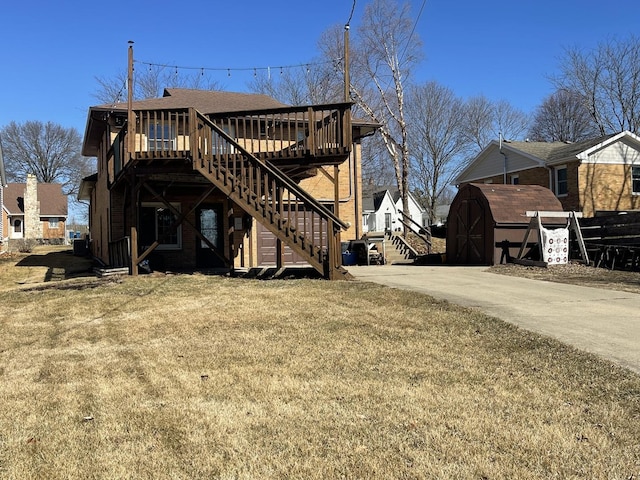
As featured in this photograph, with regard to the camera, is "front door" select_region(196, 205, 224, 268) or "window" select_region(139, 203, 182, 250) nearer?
"window" select_region(139, 203, 182, 250)

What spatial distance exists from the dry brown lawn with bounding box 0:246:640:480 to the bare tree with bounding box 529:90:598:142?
45.8m

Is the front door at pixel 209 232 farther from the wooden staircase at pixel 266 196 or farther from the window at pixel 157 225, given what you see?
the wooden staircase at pixel 266 196

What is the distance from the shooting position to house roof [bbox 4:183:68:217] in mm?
47594

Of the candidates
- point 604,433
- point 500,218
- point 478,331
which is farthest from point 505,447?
point 500,218

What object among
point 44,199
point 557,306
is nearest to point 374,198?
point 44,199

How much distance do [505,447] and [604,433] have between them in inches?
27.3

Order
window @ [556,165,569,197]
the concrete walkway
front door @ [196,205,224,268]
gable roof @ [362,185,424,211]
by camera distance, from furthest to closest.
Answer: gable roof @ [362,185,424,211]
window @ [556,165,569,197]
front door @ [196,205,224,268]
the concrete walkway

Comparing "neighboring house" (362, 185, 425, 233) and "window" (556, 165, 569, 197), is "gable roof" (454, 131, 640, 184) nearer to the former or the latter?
"window" (556, 165, 569, 197)

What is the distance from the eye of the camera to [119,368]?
4742mm

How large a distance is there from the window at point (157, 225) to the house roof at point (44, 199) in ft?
123

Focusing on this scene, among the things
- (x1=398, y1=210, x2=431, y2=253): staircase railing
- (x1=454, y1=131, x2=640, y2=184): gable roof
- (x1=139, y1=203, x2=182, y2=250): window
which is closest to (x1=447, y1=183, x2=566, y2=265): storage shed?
(x1=398, y1=210, x2=431, y2=253): staircase railing

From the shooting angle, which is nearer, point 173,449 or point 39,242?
point 173,449

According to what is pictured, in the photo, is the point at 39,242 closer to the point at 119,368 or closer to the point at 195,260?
the point at 195,260

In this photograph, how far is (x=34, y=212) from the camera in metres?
43.2
